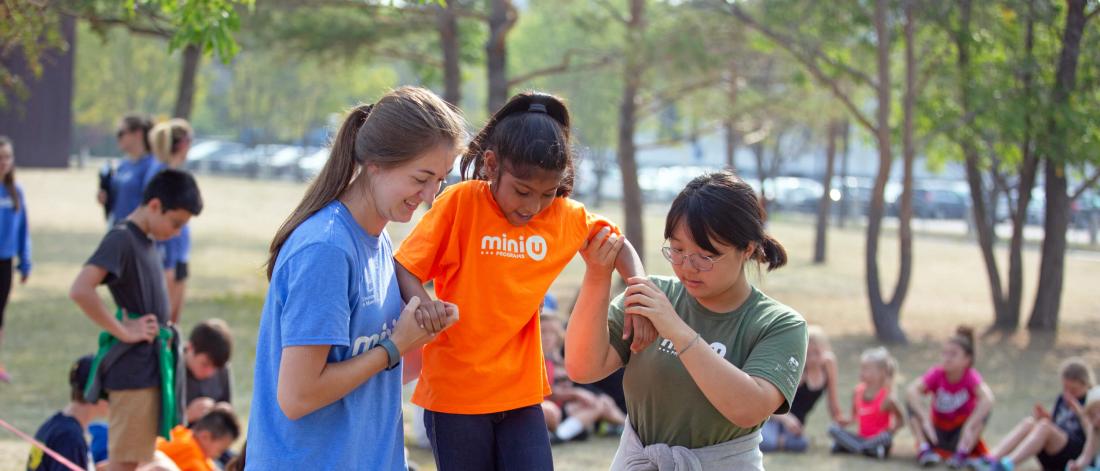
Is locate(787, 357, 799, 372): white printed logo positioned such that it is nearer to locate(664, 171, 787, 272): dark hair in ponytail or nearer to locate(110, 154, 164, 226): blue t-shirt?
locate(664, 171, 787, 272): dark hair in ponytail

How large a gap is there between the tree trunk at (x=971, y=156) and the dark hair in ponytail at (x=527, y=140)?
9.67m

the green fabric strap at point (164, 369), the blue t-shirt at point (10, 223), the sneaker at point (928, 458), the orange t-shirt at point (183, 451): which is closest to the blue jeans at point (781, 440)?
the sneaker at point (928, 458)

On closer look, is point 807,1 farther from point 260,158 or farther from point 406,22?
point 260,158

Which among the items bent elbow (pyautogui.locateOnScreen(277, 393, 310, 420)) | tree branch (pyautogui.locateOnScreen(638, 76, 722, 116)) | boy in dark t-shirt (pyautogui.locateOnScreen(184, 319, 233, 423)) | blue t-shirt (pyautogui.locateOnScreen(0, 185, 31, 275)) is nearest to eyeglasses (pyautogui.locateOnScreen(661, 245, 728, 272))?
bent elbow (pyautogui.locateOnScreen(277, 393, 310, 420))

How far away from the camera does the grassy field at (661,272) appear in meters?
7.64

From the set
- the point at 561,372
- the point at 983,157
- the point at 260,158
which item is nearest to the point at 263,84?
the point at 260,158

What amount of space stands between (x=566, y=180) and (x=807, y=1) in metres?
10.1

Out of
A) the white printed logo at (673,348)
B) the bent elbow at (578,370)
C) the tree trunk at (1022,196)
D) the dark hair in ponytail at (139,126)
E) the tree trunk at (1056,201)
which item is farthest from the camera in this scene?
the tree trunk at (1022,196)

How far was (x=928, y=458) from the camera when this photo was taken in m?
7.17

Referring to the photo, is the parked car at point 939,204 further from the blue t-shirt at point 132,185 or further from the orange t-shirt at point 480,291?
the orange t-shirt at point 480,291

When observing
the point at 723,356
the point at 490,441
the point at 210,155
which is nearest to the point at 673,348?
the point at 723,356

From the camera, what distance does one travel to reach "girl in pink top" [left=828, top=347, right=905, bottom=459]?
24.2ft

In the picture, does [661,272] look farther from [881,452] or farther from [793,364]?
[793,364]

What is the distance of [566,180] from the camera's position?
305 cm
